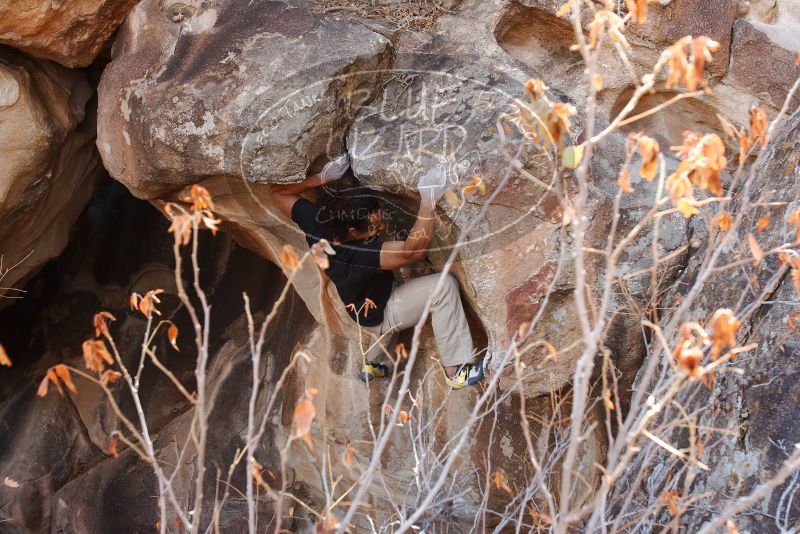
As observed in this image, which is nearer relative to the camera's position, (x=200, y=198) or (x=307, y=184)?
(x=200, y=198)

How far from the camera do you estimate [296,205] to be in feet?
9.83

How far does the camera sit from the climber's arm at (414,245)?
276 centimetres

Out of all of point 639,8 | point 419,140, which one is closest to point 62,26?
point 419,140

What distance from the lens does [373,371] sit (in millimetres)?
3357

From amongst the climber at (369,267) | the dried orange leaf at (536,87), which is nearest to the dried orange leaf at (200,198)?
the dried orange leaf at (536,87)

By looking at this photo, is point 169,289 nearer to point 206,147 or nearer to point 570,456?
point 206,147

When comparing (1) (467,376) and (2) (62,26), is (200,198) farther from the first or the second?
(2) (62,26)

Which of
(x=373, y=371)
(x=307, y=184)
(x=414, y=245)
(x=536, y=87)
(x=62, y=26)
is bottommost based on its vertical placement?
(x=373, y=371)

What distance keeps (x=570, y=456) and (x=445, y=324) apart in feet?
4.65

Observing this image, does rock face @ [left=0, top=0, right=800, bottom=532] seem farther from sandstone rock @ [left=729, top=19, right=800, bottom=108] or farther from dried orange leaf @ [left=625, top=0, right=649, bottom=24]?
dried orange leaf @ [left=625, top=0, right=649, bottom=24]

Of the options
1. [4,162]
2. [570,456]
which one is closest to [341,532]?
[570,456]

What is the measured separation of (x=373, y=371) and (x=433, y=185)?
100 centimetres

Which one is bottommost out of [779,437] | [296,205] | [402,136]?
[779,437]

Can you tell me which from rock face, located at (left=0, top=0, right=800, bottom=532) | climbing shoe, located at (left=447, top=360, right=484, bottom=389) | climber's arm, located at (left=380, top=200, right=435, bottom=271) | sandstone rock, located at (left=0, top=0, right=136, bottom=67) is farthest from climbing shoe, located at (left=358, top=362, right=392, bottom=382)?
sandstone rock, located at (left=0, top=0, right=136, bottom=67)
